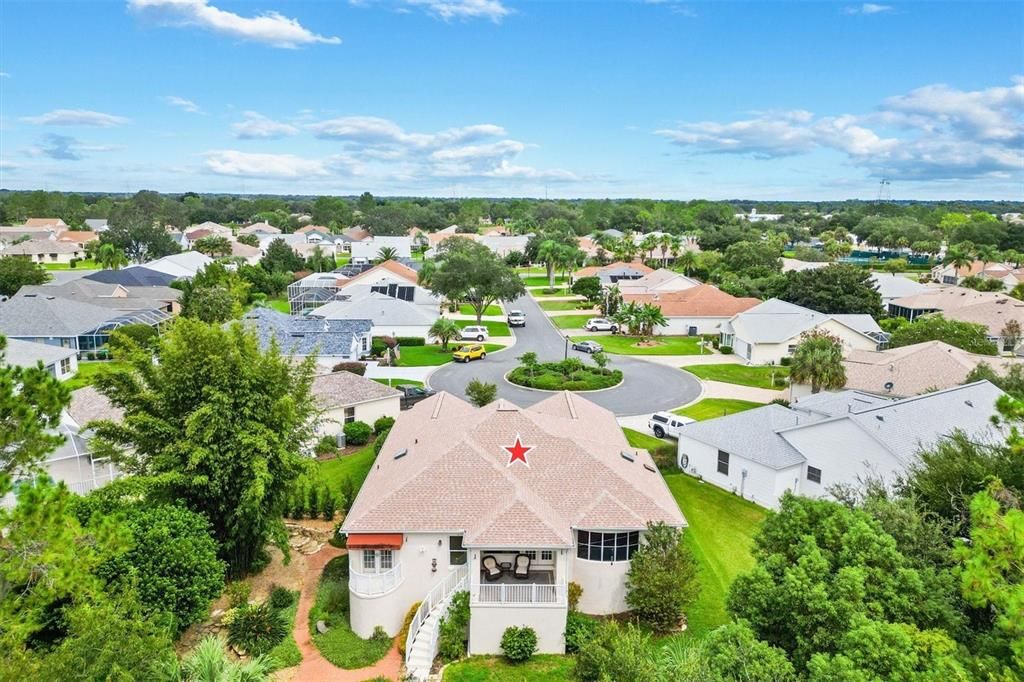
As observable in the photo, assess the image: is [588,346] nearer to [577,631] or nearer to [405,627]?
[577,631]

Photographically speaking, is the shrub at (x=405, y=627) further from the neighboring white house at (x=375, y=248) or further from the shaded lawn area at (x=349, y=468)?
the neighboring white house at (x=375, y=248)

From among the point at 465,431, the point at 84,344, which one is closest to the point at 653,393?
the point at 465,431

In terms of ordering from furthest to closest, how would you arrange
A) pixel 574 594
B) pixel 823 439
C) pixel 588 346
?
pixel 588 346
pixel 823 439
pixel 574 594

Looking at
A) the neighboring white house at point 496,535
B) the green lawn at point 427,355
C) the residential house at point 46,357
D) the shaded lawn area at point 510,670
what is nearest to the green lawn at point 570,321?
the green lawn at point 427,355

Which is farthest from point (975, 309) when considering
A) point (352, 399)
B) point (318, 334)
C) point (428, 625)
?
point (428, 625)

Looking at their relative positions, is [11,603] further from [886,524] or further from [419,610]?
[886,524]

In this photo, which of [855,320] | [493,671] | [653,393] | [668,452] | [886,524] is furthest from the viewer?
[855,320]
